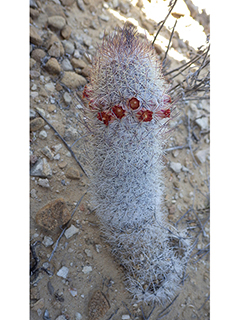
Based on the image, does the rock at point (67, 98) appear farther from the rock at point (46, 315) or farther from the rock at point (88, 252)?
the rock at point (46, 315)

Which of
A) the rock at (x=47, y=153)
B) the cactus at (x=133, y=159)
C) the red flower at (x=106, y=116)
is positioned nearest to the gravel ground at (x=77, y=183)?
the rock at (x=47, y=153)

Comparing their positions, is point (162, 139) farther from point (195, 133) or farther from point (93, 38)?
point (93, 38)

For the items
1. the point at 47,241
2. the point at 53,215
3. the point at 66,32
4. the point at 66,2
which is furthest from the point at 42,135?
the point at 66,2

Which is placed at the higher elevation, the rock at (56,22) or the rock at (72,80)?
the rock at (56,22)

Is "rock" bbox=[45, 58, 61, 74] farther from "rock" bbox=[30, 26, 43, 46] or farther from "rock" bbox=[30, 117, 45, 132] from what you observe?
"rock" bbox=[30, 117, 45, 132]

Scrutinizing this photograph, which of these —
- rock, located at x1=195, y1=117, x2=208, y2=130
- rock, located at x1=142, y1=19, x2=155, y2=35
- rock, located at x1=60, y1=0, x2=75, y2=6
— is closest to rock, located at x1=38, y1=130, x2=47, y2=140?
rock, located at x1=60, y1=0, x2=75, y2=6

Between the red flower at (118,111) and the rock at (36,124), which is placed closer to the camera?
the red flower at (118,111)
